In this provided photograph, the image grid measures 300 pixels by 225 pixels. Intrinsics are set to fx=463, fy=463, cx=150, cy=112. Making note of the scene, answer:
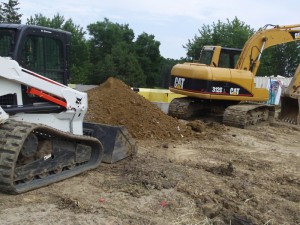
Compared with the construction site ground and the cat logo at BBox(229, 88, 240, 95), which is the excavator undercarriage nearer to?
the cat logo at BBox(229, 88, 240, 95)

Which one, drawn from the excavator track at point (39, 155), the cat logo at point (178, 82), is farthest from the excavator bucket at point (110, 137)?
the cat logo at point (178, 82)

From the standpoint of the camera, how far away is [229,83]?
13109 mm

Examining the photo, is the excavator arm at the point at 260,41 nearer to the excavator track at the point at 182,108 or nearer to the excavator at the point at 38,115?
the excavator track at the point at 182,108

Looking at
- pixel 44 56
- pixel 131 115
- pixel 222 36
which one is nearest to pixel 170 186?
pixel 44 56

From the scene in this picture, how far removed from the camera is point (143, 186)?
6012 mm

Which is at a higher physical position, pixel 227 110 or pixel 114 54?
pixel 114 54

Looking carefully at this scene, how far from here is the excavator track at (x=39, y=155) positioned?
17.0ft

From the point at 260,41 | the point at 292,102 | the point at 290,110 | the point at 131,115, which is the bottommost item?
the point at 290,110

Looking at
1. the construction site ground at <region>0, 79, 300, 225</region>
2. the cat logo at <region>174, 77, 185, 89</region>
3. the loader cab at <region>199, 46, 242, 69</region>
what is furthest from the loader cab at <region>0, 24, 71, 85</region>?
the loader cab at <region>199, 46, 242, 69</region>

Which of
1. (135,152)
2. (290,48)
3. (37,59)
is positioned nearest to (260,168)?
(135,152)

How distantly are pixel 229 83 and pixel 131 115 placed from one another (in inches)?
159

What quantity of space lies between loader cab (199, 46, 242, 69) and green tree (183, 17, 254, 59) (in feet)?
117

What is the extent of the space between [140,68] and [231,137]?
46.9m

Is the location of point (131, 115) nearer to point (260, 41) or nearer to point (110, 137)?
point (110, 137)
